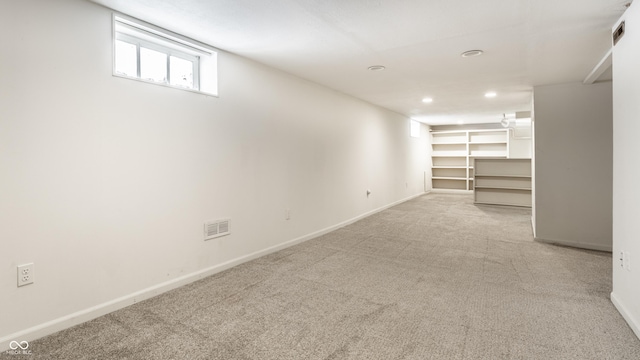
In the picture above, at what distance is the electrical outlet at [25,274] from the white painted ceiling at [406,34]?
180cm

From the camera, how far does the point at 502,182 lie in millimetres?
7207

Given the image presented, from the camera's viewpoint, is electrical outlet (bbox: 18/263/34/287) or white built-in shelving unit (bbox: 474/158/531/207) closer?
electrical outlet (bbox: 18/263/34/287)

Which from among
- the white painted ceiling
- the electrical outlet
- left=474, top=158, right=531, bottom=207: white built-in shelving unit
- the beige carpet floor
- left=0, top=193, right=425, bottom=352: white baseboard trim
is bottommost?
the beige carpet floor

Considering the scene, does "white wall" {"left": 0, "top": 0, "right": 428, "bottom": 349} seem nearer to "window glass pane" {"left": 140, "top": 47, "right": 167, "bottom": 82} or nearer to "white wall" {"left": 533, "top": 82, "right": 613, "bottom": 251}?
"window glass pane" {"left": 140, "top": 47, "right": 167, "bottom": 82}

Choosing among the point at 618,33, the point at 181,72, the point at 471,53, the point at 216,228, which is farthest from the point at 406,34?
the point at 216,228

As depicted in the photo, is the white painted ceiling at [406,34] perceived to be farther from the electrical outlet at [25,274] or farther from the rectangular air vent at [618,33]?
the electrical outlet at [25,274]

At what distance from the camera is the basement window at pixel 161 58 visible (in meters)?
2.38

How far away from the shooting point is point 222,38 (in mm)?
2705

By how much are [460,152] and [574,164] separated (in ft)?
19.8

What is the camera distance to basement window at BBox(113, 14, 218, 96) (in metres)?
2.38

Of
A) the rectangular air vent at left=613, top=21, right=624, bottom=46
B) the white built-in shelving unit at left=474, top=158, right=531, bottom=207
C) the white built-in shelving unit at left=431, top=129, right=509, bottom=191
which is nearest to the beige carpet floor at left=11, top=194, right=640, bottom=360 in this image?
the rectangular air vent at left=613, top=21, right=624, bottom=46

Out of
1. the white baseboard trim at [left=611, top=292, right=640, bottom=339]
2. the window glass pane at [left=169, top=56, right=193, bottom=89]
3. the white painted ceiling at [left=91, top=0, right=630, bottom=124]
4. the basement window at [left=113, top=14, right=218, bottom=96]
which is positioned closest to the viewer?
the white baseboard trim at [left=611, top=292, right=640, bottom=339]

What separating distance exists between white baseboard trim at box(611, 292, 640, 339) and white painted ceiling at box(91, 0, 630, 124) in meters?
2.07

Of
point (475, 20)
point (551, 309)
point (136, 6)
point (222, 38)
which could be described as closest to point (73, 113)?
point (136, 6)
